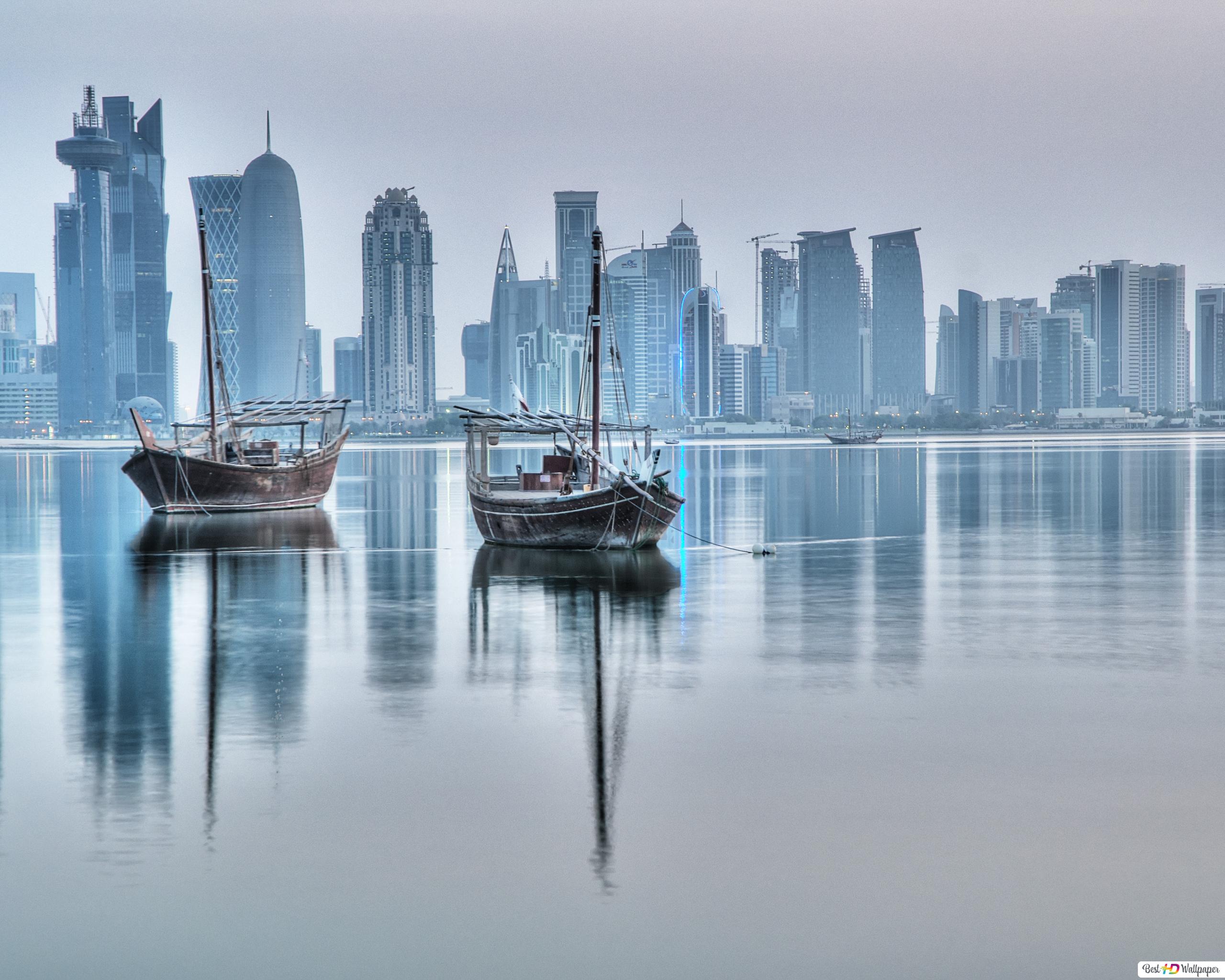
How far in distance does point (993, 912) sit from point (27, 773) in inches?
394

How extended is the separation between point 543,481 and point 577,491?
5.67 ft

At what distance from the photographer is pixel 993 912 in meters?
10.0

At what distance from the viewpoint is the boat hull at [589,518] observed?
37.6 meters

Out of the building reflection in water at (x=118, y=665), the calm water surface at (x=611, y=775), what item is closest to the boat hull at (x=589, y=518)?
the calm water surface at (x=611, y=775)

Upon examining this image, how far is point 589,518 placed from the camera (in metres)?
38.1

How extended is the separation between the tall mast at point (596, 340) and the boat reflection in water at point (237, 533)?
9.26 metres

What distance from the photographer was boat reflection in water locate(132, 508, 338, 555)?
140ft

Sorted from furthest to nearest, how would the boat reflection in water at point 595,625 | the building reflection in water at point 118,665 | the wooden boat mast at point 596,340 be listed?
the wooden boat mast at point 596,340
the boat reflection in water at point 595,625
the building reflection in water at point 118,665

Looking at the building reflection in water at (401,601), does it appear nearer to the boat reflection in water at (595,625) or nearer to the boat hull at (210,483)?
the boat reflection in water at (595,625)

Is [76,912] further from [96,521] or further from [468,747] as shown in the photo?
[96,521]

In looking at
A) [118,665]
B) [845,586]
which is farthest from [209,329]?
[118,665]

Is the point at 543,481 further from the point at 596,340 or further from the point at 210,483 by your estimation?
the point at 210,483

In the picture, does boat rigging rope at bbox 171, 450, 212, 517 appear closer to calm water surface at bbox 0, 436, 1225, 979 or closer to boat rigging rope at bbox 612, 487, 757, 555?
boat rigging rope at bbox 612, 487, 757, 555

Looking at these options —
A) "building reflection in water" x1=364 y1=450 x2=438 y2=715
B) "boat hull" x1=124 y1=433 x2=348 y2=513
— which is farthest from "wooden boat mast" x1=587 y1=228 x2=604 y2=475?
"boat hull" x1=124 y1=433 x2=348 y2=513
